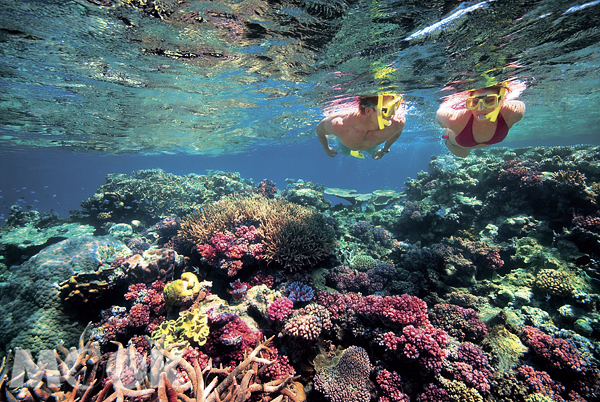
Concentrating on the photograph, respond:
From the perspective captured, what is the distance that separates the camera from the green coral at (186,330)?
3947 millimetres

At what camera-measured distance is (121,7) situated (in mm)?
6105

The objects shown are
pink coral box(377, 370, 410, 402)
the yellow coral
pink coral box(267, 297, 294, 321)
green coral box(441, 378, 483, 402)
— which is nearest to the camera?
green coral box(441, 378, 483, 402)

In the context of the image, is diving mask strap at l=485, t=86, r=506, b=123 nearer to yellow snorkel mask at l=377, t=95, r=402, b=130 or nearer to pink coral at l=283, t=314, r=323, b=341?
yellow snorkel mask at l=377, t=95, r=402, b=130

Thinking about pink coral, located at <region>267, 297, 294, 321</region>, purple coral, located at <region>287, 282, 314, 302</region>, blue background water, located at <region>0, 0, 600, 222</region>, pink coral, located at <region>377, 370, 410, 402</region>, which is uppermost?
blue background water, located at <region>0, 0, 600, 222</region>

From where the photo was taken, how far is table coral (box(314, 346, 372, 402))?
354 cm

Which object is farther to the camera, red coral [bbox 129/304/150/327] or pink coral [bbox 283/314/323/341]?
red coral [bbox 129/304/150/327]

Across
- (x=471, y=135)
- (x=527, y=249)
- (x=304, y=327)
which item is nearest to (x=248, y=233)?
(x=304, y=327)

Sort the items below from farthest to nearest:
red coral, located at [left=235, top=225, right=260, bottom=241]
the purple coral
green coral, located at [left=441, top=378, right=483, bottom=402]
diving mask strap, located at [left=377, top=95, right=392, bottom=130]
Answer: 1. red coral, located at [left=235, top=225, right=260, bottom=241]
2. the purple coral
3. diving mask strap, located at [left=377, top=95, right=392, bottom=130]
4. green coral, located at [left=441, top=378, right=483, bottom=402]

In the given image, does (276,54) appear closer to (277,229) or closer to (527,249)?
(277,229)

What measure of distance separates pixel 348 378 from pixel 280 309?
1.65 metres

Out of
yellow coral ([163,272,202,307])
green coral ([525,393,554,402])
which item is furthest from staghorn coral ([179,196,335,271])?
green coral ([525,393,554,402])

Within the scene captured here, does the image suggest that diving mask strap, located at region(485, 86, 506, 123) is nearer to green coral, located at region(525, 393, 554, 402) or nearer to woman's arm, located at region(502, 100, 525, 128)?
woman's arm, located at region(502, 100, 525, 128)

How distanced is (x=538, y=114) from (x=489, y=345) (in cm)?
3086

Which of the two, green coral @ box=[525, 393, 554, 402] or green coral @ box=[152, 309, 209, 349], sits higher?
green coral @ box=[152, 309, 209, 349]
